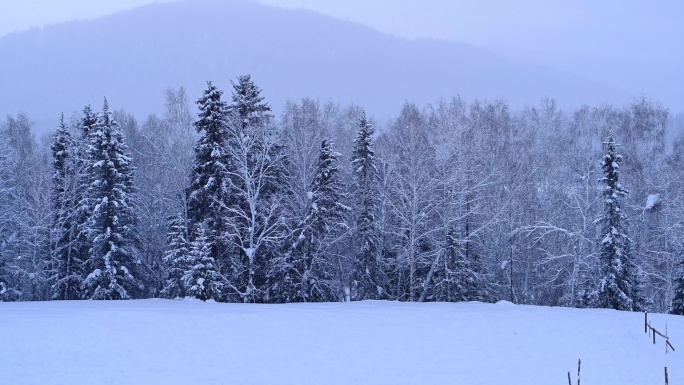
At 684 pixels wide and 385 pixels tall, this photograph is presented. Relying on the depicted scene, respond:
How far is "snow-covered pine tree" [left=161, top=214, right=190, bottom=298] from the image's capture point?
3158 centimetres

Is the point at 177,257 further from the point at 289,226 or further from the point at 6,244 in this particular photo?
the point at 6,244

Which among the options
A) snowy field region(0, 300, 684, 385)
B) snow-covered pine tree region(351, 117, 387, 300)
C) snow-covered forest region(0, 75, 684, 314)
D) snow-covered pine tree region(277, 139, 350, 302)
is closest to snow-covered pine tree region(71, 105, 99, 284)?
snow-covered forest region(0, 75, 684, 314)

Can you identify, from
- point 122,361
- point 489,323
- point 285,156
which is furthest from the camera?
point 285,156

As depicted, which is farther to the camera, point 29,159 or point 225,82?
point 225,82

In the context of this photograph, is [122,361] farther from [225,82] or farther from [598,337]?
[225,82]

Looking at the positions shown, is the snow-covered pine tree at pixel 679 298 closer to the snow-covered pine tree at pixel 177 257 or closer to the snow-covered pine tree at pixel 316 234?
the snow-covered pine tree at pixel 316 234

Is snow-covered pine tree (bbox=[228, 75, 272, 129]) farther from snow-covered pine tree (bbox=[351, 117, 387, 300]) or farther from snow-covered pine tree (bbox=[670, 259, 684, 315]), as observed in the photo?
snow-covered pine tree (bbox=[670, 259, 684, 315])

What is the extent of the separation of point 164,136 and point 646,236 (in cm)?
4068

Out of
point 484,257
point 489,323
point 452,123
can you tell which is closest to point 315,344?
point 489,323

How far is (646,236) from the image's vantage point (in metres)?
42.7

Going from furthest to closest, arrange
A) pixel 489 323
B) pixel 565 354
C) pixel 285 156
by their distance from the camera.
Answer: pixel 285 156, pixel 489 323, pixel 565 354

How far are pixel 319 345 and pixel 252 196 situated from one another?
1358 cm

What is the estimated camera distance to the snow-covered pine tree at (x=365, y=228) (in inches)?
1318

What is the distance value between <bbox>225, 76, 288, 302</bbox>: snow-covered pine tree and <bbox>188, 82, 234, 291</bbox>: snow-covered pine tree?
0.54 meters
